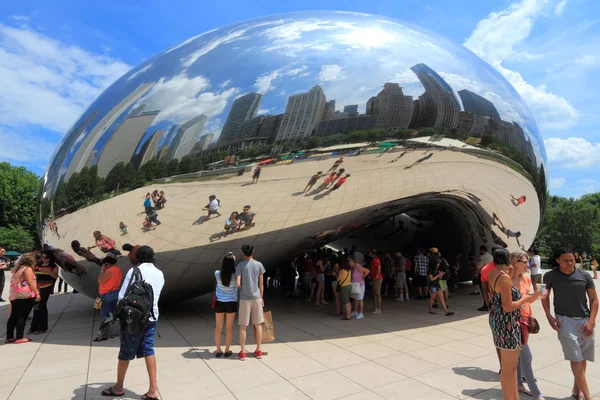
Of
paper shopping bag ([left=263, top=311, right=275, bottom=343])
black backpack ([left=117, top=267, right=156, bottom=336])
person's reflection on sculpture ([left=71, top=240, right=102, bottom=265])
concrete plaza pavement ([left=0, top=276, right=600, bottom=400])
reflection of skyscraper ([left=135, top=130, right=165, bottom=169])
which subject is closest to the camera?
black backpack ([left=117, top=267, right=156, bottom=336])

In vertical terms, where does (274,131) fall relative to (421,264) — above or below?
above

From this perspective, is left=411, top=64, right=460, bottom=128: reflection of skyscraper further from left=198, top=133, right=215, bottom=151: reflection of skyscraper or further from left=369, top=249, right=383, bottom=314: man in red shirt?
left=369, top=249, right=383, bottom=314: man in red shirt

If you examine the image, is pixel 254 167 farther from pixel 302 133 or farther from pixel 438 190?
pixel 438 190

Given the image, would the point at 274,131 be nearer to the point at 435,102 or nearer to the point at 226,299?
the point at 226,299

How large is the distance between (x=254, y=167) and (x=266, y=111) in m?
0.82

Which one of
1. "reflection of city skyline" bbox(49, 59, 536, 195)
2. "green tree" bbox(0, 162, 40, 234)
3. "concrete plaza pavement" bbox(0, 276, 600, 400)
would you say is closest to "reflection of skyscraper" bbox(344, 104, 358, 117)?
"reflection of city skyline" bbox(49, 59, 536, 195)

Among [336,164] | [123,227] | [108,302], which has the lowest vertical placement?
[108,302]

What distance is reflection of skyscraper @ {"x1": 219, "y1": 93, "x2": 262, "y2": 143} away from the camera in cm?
546

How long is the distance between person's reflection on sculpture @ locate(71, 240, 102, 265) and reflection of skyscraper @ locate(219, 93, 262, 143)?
2895mm

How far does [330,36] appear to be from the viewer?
6.08 m

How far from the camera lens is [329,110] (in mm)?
5562

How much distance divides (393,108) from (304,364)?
3.80m

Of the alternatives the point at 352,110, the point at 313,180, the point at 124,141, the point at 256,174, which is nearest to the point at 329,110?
the point at 352,110

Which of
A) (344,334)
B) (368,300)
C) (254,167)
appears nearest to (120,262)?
(254,167)
